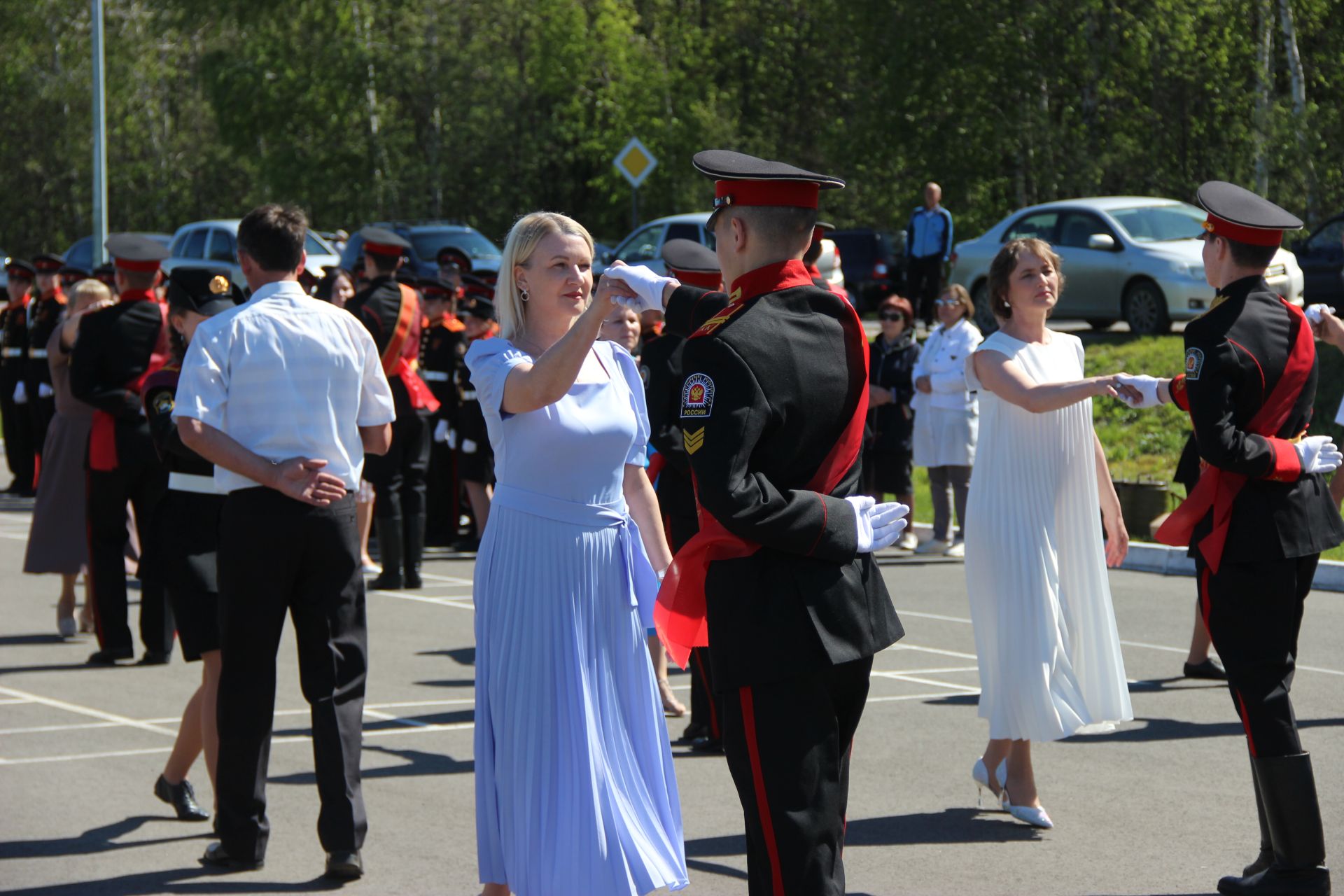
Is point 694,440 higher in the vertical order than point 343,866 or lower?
higher

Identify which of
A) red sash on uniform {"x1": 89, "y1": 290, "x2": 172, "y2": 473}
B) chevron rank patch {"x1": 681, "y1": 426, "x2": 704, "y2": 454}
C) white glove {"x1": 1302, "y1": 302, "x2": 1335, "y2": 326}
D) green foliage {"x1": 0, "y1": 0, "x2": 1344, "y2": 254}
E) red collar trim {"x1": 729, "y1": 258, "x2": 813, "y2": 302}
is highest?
green foliage {"x1": 0, "y1": 0, "x2": 1344, "y2": 254}

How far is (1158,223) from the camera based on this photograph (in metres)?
22.8

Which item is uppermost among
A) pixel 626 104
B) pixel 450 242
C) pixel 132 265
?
pixel 626 104

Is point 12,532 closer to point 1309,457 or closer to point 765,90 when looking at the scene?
point 1309,457

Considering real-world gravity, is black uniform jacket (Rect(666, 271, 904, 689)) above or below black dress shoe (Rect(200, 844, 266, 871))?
above

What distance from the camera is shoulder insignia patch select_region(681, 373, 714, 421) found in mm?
3945

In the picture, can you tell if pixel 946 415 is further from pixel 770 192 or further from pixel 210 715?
pixel 770 192

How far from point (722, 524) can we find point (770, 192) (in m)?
0.78

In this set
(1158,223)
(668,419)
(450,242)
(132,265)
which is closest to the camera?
(668,419)

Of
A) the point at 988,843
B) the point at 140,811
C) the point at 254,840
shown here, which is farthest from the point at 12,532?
the point at 988,843

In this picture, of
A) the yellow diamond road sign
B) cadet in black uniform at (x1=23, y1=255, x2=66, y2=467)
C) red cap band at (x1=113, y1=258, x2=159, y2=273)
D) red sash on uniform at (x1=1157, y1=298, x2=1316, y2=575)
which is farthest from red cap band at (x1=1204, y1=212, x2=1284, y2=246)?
the yellow diamond road sign

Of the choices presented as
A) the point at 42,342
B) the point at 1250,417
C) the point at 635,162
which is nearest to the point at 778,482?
the point at 1250,417

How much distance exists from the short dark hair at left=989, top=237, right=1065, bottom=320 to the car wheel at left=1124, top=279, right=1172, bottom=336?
15.3m

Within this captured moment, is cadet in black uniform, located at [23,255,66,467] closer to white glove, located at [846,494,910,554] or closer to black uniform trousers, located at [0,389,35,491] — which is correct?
black uniform trousers, located at [0,389,35,491]
